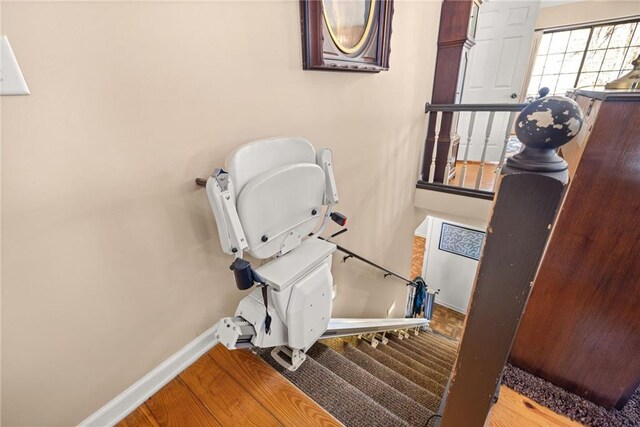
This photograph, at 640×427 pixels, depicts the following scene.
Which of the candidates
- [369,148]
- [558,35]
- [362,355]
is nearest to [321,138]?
[369,148]

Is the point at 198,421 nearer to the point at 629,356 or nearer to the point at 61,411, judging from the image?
the point at 61,411

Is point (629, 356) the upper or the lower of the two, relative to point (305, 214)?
lower

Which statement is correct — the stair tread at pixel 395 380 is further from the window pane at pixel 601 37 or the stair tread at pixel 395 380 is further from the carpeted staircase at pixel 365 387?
the window pane at pixel 601 37

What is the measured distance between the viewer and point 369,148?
192 centimetres

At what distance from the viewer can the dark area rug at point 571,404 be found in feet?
3.17

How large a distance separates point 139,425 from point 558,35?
22.6 ft

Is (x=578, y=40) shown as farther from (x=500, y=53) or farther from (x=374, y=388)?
(x=374, y=388)

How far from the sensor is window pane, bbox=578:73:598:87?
4484 mm

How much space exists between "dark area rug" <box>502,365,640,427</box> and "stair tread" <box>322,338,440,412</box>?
0.41 m

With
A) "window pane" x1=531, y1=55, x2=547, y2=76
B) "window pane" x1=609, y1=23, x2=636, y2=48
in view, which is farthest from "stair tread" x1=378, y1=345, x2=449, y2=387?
"window pane" x1=609, y1=23, x2=636, y2=48

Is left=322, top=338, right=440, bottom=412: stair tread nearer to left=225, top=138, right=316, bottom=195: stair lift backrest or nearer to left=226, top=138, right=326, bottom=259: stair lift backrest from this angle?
left=226, top=138, right=326, bottom=259: stair lift backrest

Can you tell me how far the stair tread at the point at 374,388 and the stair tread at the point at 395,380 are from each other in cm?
13

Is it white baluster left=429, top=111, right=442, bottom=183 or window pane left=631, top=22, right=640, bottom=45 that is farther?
window pane left=631, top=22, right=640, bottom=45

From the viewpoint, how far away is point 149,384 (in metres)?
1.10
